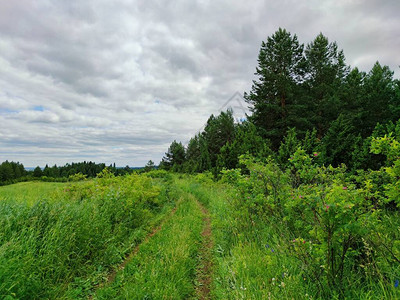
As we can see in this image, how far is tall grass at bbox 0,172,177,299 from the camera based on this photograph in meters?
3.08

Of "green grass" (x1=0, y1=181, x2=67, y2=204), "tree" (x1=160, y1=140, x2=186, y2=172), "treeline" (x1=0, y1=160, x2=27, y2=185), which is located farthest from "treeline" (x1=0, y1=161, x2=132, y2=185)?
"green grass" (x1=0, y1=181, x2=67, y2=204)

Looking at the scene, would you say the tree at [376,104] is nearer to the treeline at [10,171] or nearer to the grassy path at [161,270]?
the grassy path at [161,270]

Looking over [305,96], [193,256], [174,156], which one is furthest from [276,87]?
[174,156]

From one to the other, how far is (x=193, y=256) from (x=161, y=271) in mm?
1217

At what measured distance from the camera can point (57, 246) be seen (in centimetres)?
388

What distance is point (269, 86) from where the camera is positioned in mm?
22922

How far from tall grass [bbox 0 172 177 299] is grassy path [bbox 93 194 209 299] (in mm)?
475

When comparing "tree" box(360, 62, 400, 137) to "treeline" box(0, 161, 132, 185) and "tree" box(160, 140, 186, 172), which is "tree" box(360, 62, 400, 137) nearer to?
"tree" box(160, 140, 186, 172)

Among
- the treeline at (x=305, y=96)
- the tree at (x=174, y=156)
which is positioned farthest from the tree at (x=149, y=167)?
the treeline at (x=305, y=96)

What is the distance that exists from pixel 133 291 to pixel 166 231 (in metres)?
3.09

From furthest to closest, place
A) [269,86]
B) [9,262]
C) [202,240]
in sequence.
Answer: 1. [269,86]
2. [202,240]
3. [9,262]

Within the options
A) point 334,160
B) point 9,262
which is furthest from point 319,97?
point 9,262

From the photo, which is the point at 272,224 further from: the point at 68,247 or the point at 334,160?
the point at 334,160

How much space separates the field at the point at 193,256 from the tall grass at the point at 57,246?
0.06 feet
